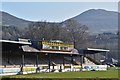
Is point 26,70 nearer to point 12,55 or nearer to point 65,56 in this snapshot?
point 12,55

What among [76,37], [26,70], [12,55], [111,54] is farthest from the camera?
[111,54]

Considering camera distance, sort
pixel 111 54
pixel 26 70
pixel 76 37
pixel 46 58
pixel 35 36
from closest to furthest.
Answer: pixel 26 70, pixel 46 58, pixel 35 36, pixel 76 37, pixel 111 54

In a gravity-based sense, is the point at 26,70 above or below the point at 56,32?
below

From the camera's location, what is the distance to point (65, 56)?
76.9 m

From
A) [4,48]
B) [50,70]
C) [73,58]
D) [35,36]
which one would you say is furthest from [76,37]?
[4,48]

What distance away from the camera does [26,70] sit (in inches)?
2046

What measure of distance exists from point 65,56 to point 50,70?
18.4m

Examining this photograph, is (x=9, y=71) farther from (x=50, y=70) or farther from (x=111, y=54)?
(x=111, y=54)

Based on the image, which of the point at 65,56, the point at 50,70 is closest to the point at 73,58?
the point at 65,56

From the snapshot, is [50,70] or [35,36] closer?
[50,70]

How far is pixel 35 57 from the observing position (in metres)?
64.9

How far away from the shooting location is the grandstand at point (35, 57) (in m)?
51.8

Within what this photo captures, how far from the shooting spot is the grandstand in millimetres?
51844

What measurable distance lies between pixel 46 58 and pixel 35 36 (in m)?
33.3
